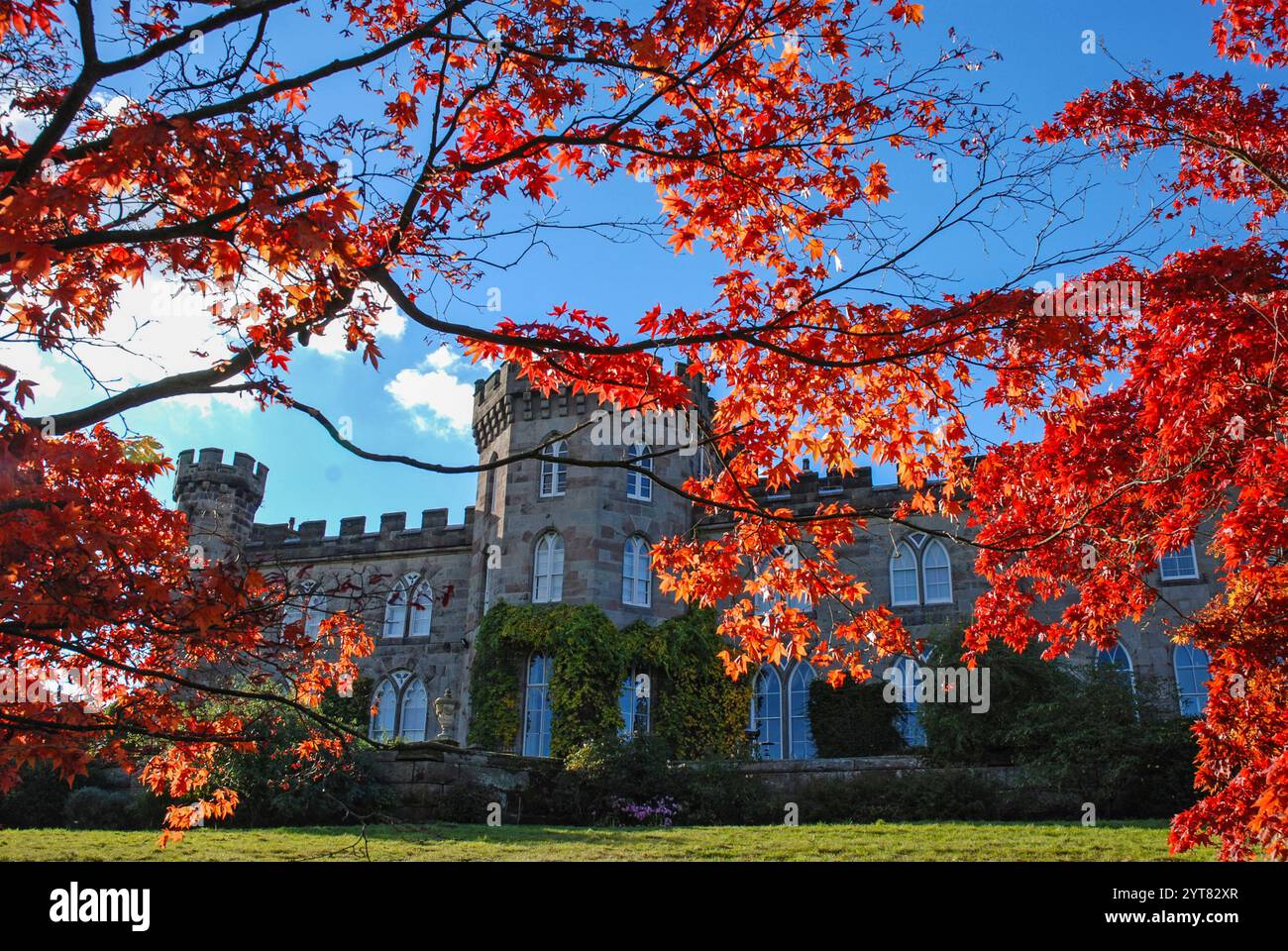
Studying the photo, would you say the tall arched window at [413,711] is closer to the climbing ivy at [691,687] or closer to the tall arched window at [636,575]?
the tall arched window at [636,575]

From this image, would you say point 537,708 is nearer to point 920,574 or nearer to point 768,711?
point 768,711

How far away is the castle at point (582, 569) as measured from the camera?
70.9 feet

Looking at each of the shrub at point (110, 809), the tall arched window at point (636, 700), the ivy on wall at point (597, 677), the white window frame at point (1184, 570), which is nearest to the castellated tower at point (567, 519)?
the ivy on wall at point (597, 677)

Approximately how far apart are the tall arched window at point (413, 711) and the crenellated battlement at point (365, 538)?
12.4ft

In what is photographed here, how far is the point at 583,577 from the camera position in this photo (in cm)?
2244

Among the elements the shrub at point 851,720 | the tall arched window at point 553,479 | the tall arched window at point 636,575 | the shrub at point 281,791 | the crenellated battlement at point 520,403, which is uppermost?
the crenellated battlement at point 520,403

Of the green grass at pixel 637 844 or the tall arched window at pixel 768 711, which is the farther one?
the tall arched window at pixel 768 711

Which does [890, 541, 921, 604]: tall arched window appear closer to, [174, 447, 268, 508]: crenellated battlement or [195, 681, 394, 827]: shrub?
[195, 681, 394, 827]: shrub

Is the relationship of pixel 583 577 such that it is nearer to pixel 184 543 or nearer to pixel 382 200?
pixel 184 543

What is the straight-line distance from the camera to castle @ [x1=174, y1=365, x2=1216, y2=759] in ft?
70.9

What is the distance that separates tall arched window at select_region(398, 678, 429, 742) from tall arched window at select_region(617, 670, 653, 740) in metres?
6.73

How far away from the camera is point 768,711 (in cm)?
2325

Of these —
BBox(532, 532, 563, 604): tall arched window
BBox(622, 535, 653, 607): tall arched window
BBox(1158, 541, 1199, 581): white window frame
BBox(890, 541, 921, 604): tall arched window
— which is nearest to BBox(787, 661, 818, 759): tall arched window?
BBox(890, 541, 921, 604): tall arched window
